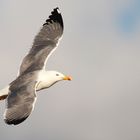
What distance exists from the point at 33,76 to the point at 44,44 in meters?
3.56

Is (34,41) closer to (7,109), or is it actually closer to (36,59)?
(36,59)

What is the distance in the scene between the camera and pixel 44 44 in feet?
122

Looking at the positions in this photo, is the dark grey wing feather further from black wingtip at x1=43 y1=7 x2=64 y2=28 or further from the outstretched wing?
black wingtip at x1=43 y1=7 x2=64 y2=28

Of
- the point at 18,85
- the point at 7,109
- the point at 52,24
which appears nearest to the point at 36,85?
the point at 18,85

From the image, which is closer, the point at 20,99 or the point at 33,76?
the point at 20,99

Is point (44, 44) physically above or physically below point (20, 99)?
above

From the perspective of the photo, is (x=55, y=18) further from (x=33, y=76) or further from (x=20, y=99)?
(x=20, y=99)

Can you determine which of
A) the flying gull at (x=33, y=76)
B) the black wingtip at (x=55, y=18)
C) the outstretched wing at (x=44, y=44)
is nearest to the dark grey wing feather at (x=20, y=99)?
the flying gull at (x=33, y=76)

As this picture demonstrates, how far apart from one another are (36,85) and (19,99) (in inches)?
78.2

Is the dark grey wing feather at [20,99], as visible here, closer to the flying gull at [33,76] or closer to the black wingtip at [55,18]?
the flying gull at [33,76]

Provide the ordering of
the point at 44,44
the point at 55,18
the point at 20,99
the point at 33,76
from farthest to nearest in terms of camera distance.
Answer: the point at 55,18 < the point at 44,44 < the point at 33,76 < the point at 20,99

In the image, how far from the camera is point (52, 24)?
38406 millimetres

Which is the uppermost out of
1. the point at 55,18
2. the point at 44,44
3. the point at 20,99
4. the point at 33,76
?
the point at 55,18

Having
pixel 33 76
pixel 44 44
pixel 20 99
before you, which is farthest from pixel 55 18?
pixel 20 99
